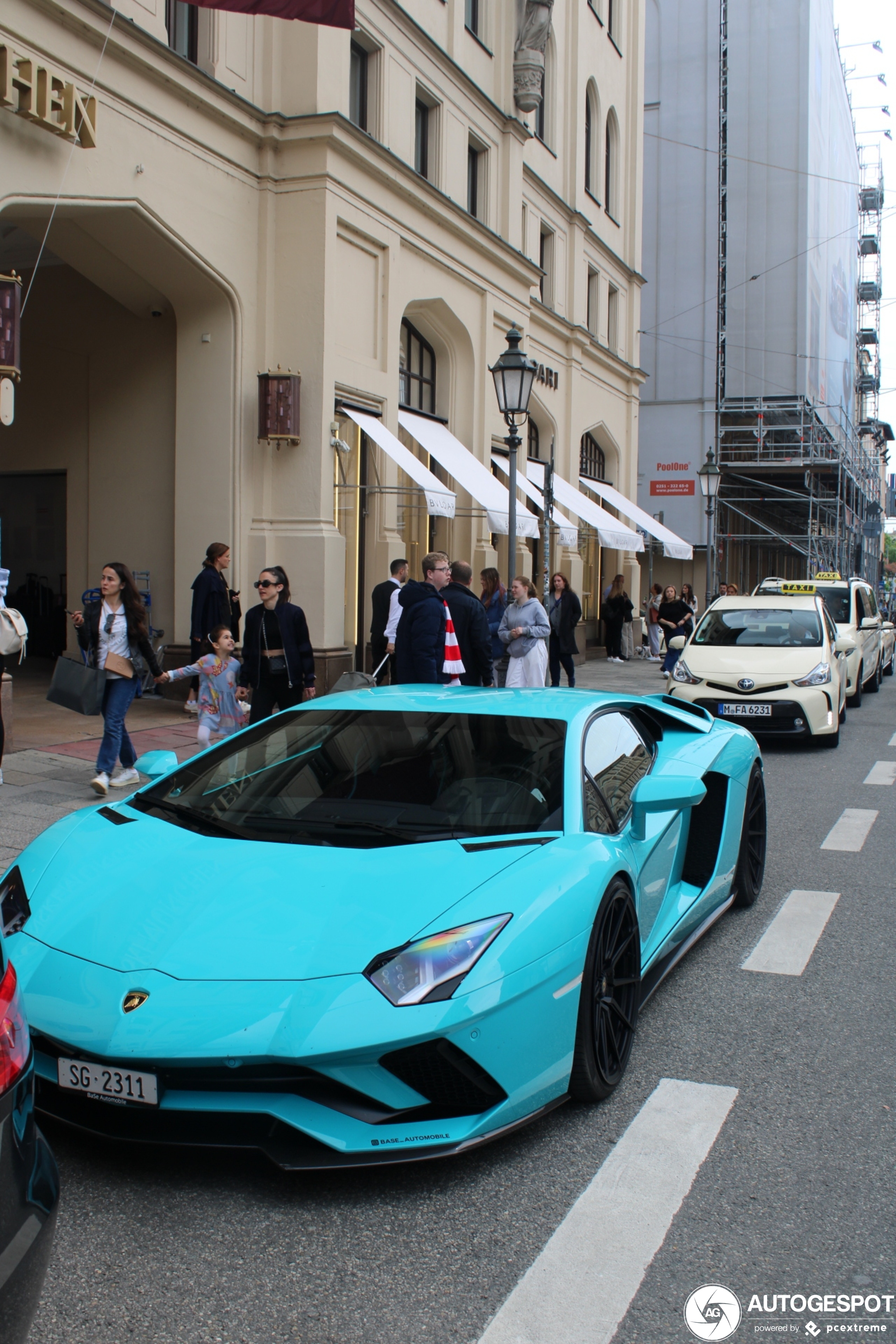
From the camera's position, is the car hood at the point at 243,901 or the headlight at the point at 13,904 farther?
the headlight at the point at 13,904

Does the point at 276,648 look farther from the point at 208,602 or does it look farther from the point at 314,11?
the point at 314,11

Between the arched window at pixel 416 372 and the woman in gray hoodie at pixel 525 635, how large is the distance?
6735mm

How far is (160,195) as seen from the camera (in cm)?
1277

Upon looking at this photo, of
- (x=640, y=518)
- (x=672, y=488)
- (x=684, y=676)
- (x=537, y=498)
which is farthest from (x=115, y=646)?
(x=672, y=488)

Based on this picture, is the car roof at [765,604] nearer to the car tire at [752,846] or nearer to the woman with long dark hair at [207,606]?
the woman with long dark hair at [207,606]

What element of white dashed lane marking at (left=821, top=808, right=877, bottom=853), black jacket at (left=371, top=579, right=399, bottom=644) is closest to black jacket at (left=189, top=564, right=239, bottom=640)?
black jacket at (left=371, top=579, right=399, bottom=644)

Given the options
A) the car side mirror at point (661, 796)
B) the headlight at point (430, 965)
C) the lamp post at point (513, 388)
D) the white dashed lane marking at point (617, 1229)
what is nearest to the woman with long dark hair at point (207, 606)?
the lamp post at point (513, 388)

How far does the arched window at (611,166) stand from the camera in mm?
28672

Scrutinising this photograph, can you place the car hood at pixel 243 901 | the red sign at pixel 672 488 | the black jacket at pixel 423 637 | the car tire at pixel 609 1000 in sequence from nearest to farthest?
the car hood at pixel 243 901 < the car tire at pixel 609 1000 < the black jacket at pixel 423 637 < the red sign at pixel 672 488

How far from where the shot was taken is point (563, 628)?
53.3ft

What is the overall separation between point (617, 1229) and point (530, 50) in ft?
70.3

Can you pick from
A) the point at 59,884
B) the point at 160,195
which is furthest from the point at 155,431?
the point at 59,884

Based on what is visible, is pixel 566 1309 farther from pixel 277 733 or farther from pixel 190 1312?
pixel 277 733

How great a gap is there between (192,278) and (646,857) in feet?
38.5
